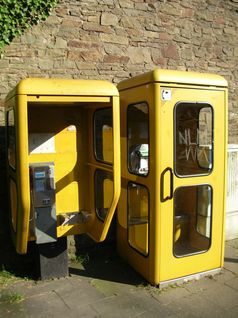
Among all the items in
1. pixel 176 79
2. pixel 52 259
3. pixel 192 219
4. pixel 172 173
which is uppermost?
pixel 176 79

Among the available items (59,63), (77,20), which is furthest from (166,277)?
(77,20)

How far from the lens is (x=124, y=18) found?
489 centimetres

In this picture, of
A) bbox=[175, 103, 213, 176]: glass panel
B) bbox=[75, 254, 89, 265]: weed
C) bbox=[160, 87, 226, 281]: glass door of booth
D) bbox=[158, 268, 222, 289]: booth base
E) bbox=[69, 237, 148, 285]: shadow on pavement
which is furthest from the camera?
bbox=[75, 254, 89, 265]: weed

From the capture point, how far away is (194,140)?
13.8ft

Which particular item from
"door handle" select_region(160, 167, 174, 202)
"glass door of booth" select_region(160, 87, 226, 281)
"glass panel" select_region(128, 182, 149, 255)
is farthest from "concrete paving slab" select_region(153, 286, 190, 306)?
"door handle" select_region(160, 167, 174, 202)

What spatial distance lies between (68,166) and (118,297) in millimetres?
1467

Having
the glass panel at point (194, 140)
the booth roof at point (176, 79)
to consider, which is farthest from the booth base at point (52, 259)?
the booth roof at point (176, 79)

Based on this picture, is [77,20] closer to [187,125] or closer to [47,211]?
[187,125]

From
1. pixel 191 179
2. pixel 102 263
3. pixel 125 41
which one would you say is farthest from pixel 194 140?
pixel 102 263

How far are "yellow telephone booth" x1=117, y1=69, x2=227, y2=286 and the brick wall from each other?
955 millimetres

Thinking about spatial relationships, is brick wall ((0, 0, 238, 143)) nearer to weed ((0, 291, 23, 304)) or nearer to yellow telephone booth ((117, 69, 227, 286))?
yellow telephone booth ((117, 69, 227, 286))

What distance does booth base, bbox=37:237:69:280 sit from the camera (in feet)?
12.9

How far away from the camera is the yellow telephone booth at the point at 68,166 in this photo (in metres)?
3.33

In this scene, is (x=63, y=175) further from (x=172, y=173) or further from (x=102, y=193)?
(x=172, y=173)
